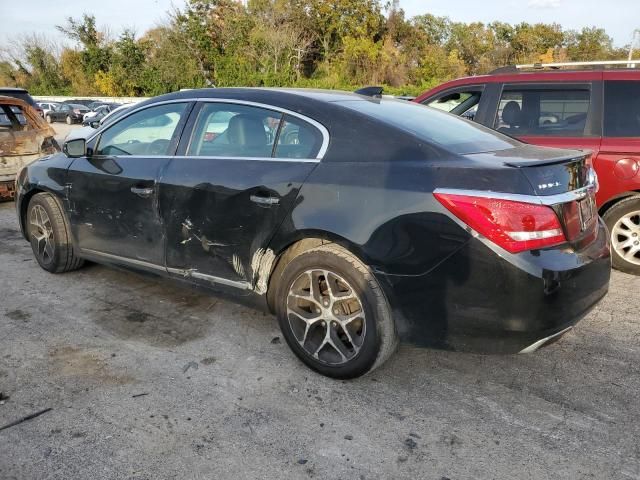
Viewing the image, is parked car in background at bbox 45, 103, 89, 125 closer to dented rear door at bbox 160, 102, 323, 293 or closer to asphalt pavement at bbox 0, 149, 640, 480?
asphalt pavement at bbox 0, 149, 640, 480

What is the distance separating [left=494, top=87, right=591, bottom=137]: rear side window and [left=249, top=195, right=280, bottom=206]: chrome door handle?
3099 mm

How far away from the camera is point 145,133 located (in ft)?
13.1

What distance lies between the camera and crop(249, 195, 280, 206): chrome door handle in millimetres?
3043

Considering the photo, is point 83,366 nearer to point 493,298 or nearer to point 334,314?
point 334,314

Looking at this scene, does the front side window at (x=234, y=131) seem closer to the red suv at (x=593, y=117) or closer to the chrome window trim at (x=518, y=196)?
the chrome window trim at (x=518, y=196)

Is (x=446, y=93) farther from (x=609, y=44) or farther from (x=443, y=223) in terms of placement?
(x=609, y=44)

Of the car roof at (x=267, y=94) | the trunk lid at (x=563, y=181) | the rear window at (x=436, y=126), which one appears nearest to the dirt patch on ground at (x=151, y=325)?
the car roof at (x=267, y=94)

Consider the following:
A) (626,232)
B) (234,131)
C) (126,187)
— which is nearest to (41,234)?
(126,187)


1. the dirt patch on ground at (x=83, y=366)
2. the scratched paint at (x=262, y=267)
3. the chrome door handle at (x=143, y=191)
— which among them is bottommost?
the dirt patch on ground at (x=83, y=366)

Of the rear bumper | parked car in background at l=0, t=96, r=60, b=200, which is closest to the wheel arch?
the rear bumper

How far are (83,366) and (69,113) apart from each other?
3145cm

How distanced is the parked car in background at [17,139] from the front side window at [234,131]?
533 centimetres

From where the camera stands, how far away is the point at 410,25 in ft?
149

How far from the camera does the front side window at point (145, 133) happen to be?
12.3ft
